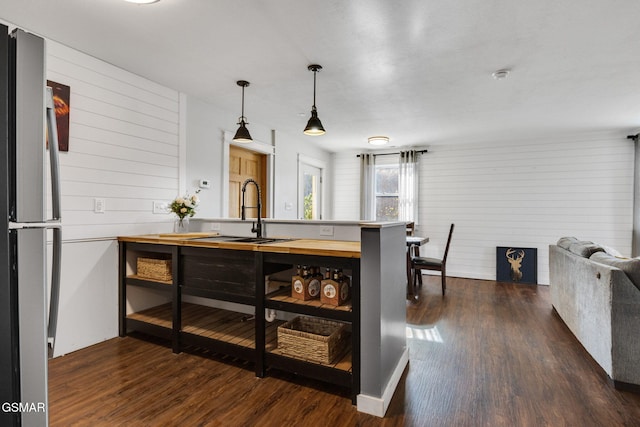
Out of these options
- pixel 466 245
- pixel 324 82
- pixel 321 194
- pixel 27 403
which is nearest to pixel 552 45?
pixel 324 82

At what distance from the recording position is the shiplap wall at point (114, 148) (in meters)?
2.71

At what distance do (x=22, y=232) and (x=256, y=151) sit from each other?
13.4 ft

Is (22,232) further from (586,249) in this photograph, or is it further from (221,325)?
(586,249)

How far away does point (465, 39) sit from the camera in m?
2.46

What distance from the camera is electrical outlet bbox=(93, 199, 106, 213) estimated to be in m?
2.87

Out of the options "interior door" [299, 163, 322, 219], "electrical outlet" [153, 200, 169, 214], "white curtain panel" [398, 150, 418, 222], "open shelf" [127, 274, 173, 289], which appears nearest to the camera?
"open shelf" [127, 274, 173, 289]

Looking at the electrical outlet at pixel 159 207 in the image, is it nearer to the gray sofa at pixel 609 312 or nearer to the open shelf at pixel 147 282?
the open shelf at pixel 147 282

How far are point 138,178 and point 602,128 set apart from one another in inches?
251

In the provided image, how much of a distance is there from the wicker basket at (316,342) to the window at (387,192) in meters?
4.63

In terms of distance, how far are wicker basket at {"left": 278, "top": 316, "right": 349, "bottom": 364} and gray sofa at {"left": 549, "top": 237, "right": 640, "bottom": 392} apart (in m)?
1.78

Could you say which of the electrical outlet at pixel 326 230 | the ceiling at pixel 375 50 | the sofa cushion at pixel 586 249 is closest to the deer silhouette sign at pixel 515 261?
the ceiling at pixel 375 50

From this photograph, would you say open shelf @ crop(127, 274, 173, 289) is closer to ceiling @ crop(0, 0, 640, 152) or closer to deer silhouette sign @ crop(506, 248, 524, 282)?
ceiling @ crop(0, 0, 640, 152)

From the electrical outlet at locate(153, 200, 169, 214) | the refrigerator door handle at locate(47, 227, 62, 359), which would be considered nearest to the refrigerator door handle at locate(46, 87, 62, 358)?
the refrigerator door handle at locate(47, 227, 62, 359)

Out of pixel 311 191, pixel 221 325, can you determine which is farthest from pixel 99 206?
pixel 311 191
